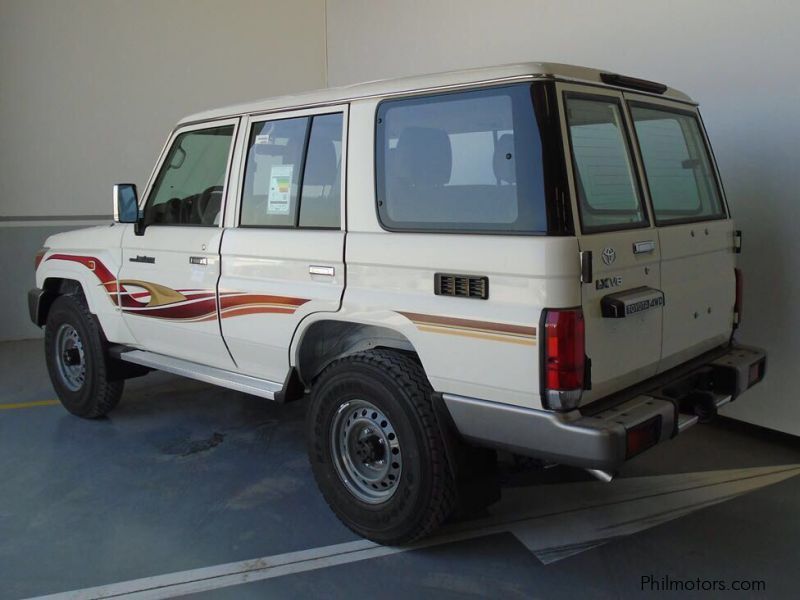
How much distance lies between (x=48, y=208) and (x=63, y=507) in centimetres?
506

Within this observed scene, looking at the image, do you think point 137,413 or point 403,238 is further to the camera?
point 137,413

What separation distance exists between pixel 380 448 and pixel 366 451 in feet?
0.24

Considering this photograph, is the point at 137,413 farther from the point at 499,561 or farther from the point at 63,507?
the point at 499,561

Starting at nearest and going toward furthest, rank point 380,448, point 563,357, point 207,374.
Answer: point 563,357 → point 380,448 → point 207,374

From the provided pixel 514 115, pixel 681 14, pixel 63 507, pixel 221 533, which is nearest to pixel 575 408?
pixel 514 115

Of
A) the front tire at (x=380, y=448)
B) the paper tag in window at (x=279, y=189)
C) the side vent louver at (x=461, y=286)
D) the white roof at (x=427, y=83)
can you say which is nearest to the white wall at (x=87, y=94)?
the white roof at (x=427, y=83)

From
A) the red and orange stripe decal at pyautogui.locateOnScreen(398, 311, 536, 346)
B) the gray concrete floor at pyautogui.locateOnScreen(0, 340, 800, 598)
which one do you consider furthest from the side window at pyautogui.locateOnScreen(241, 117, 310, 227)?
the gray concrete floor at pyautogui.locateOnScreen(0, 340, 800, 598)

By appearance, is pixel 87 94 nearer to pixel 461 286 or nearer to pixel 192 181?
pixel 192 181

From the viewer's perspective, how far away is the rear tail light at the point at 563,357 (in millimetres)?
2670

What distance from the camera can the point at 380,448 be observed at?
3365 millimetres

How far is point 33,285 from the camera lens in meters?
8.12

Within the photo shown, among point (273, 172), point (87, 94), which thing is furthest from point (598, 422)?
point (87, 94)

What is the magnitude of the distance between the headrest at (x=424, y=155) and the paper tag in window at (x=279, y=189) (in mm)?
760

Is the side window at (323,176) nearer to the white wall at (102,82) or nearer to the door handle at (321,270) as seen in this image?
the door handle at (321,270)
